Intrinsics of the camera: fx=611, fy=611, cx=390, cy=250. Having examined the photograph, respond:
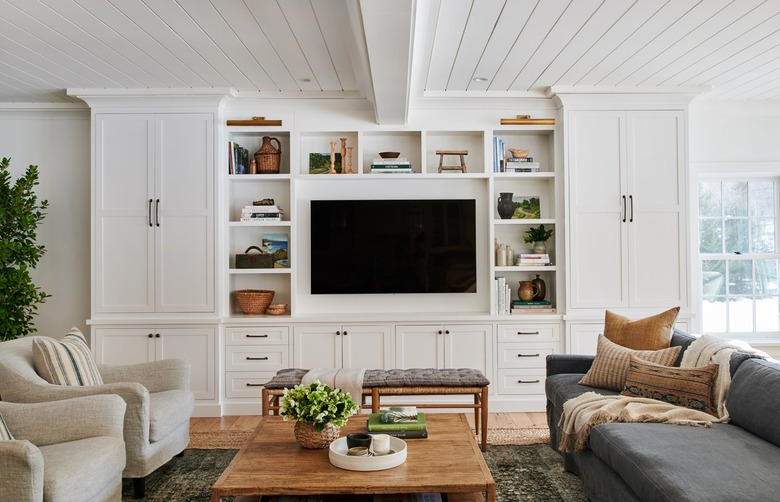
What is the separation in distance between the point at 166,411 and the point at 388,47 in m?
2.22

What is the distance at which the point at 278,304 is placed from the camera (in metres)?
4.92

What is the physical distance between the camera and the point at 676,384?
291 cm

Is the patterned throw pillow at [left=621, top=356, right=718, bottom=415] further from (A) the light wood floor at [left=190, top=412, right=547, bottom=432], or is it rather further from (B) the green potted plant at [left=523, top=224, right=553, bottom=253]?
(B) the green potted plant at [left=523, top=224, right=553, bottom=253]

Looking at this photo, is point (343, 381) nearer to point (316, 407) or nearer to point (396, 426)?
point (396, 426)

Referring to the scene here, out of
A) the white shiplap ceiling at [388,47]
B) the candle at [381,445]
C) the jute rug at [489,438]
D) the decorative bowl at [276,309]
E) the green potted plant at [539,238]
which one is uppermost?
the white shiplap ceiling at [388,47]

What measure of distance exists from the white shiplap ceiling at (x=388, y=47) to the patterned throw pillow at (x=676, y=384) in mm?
1838

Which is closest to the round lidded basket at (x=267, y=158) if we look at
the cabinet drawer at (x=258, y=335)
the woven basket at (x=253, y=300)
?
the woven basket at (x=253, y=300)

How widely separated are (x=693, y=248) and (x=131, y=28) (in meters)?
4.53

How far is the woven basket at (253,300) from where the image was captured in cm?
481

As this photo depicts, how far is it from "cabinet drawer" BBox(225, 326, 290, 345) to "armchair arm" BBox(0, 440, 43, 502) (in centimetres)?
257

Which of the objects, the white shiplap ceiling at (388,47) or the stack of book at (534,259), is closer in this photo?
the white shiplap ceiling at (388,47)

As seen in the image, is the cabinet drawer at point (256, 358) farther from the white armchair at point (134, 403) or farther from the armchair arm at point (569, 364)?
the armchair arm at point (569, 364)

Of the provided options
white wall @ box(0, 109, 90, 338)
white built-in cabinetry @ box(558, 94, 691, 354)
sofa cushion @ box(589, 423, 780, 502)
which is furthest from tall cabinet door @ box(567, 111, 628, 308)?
white wall @ box(0, 109, 90, 338)

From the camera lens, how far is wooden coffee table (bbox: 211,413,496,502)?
85.0 inches
